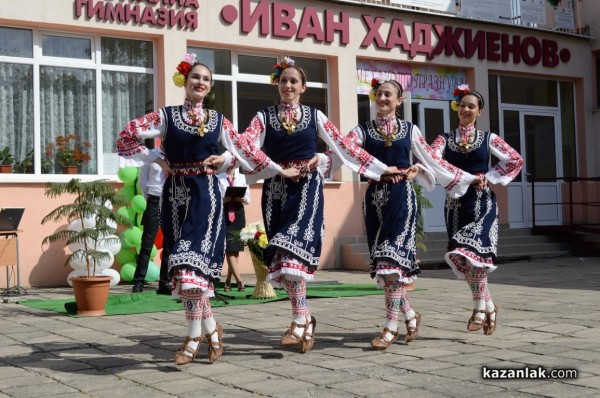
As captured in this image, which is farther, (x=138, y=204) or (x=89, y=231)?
(x=138, y=204)

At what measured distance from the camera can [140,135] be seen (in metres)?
5.80

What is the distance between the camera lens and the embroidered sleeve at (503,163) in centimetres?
701

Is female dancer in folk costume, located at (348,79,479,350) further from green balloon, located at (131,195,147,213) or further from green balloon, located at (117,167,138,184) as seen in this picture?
green balloon, located at (117,167,138,184)

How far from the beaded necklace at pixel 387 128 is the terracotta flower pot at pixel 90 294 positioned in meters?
3.44

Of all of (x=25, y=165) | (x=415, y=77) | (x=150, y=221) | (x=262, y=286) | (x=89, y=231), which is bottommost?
(x=262, y=286)

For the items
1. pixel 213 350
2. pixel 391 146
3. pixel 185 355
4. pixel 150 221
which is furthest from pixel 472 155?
pixel 150 221

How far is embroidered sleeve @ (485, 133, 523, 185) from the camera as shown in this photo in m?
7.01

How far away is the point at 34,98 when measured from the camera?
1225cm

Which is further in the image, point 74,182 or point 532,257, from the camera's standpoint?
point 532,257

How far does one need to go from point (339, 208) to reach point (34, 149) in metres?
5.21

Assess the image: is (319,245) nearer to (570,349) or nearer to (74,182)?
(570,349)

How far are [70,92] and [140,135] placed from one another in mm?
7264

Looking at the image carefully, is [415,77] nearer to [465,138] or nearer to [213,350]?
[465,138]

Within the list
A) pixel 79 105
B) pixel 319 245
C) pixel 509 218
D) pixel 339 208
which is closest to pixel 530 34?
pixel 509 218
